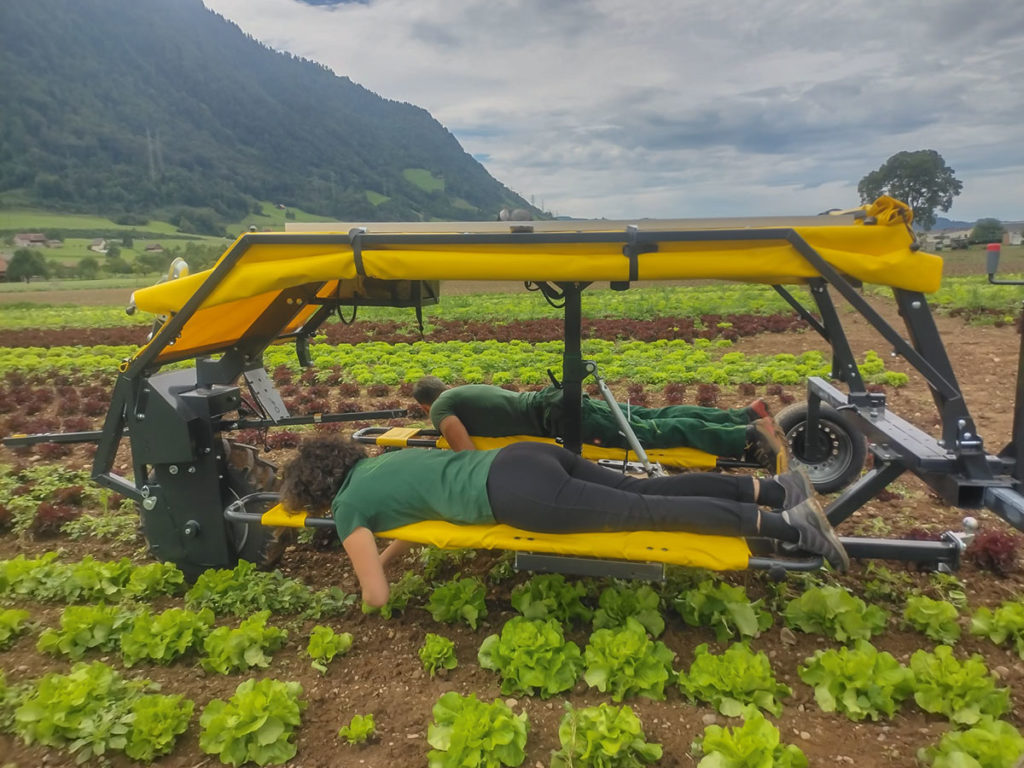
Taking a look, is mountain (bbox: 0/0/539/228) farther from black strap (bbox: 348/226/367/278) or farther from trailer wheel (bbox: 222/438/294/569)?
black strap (bbox: 348/226/367/278)

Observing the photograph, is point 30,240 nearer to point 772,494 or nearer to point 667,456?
point 667,456

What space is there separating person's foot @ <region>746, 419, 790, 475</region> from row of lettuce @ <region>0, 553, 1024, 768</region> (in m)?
0.97

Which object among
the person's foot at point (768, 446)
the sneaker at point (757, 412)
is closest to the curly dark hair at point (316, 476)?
the person's foot at point (768, 446)

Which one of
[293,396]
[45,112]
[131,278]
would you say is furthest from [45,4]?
[293,396]

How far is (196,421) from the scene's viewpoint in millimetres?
4410

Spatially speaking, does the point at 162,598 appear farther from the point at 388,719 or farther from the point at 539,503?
the point at 539,503

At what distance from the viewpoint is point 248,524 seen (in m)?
4.57

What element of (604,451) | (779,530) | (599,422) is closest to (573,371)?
(599,422)

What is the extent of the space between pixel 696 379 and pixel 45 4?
24229 cm

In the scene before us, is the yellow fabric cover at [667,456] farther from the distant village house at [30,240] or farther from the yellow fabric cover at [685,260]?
the distant village house at [30,240]

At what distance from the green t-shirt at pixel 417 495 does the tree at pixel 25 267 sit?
59.5 meters

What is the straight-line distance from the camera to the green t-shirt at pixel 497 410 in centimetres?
555

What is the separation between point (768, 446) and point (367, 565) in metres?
3.00

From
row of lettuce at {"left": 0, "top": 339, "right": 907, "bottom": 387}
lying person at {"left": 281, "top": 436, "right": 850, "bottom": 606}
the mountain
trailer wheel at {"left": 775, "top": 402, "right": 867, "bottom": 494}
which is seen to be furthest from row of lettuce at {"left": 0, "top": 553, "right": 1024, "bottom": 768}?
the mountain
